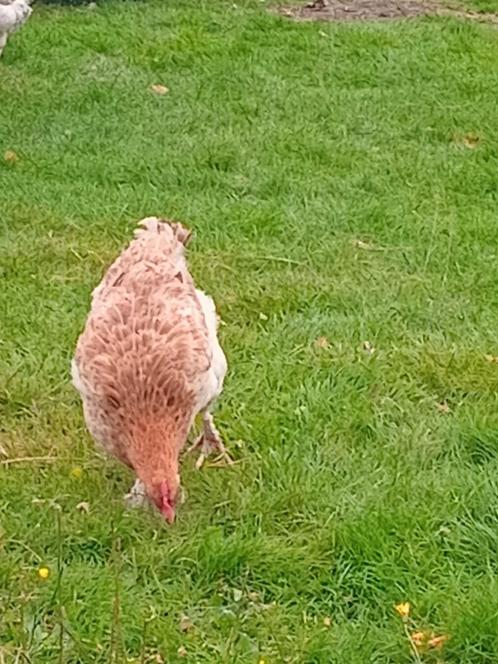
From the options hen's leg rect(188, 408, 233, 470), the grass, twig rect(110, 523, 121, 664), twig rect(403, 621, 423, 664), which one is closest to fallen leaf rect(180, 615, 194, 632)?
the grass

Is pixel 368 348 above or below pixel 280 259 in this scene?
above

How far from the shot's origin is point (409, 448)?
15.4ft

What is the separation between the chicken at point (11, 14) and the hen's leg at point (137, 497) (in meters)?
5.36

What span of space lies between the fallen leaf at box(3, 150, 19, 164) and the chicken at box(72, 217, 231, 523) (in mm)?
3327

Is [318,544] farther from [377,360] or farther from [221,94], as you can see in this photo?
[221,94]

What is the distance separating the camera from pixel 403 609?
3646mm

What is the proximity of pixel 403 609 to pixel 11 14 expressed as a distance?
6.26 metres

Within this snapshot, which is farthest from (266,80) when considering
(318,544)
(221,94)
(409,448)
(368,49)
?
(318,544)

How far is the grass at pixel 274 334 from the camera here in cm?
384

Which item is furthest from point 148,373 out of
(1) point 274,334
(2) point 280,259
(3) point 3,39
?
(3) point 3,39

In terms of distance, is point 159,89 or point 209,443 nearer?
point 209,443

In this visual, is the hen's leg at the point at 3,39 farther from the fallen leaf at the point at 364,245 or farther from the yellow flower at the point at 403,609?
the yellow flower at the point at 403,609

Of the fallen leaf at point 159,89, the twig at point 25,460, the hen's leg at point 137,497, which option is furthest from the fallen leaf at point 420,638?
the fallen leaf at point 159,89

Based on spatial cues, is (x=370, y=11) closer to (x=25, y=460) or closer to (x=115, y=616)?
(x=25, y=460)
